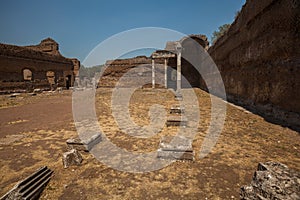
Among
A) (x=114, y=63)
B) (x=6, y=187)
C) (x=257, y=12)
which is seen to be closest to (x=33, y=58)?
(x=114, y=63)

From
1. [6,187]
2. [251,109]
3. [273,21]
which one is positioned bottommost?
[6,187]

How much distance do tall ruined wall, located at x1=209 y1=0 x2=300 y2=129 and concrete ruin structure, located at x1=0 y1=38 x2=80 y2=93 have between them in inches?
865

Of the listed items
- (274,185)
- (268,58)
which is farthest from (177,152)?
(268,58)

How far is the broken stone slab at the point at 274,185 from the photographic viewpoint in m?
1.74

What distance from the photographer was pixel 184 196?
2170 mm

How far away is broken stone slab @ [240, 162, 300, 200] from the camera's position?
1741 mm

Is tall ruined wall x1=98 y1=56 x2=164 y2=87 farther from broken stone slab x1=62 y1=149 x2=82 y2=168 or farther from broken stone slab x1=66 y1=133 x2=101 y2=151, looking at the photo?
broken stone slab x1=62 y1=149 x2=82 y2=168

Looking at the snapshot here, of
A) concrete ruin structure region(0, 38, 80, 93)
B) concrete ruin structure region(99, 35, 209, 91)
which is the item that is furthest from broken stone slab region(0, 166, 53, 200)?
concrete ruin structure region(0, 38, 80, 93)

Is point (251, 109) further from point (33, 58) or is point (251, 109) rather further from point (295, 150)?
point (33, 58)

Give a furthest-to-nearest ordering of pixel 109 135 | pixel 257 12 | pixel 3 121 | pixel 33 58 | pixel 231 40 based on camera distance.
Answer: pixel 33 58
pixel 231 40
pixel 257 12
pixel 3 121
pixel 109 135

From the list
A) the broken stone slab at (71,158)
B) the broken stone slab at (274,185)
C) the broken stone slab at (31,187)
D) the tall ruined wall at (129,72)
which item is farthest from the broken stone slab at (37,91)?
the broken stone slab at (274,185)

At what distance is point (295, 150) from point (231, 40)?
901cm

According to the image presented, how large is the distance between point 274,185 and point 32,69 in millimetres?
24656

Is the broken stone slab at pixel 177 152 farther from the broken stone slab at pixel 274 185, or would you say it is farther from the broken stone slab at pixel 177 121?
the broken stone slab at pixel 177 121
